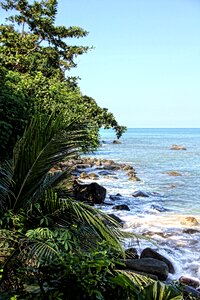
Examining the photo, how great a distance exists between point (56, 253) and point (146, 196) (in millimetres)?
13487

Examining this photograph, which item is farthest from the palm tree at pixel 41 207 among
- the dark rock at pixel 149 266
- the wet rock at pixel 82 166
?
the wet rock at pixel 82 166

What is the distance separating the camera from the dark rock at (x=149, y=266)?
589 centimetres

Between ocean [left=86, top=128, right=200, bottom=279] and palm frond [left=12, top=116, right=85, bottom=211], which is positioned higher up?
palm frond [left=12, top=116, right=85, bottom=211]

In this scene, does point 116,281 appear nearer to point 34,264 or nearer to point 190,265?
point 34,264

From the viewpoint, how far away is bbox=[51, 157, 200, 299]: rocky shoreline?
5.82 metres

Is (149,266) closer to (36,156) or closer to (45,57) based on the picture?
(36,156)

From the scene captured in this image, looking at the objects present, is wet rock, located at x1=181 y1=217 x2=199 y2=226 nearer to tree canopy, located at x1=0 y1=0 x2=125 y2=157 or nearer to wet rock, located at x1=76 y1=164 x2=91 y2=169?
tree canopy, located at x1=0 y1=0 x2=125 y2=157

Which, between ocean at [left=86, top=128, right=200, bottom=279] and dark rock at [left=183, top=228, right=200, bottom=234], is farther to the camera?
dark rock at [left=183, top=228, right=200, bottom=234]

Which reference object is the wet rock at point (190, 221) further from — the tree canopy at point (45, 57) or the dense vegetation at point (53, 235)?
the dense vegetation at point (53, 235)

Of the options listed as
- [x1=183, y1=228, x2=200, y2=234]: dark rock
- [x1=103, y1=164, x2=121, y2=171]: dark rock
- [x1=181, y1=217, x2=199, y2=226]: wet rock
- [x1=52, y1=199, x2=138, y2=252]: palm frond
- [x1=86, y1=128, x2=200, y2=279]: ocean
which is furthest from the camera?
A: [x1=103, y1=164, x2=121, y2=171]: dark rock

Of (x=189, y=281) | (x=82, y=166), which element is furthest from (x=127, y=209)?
(x=82, y=166)

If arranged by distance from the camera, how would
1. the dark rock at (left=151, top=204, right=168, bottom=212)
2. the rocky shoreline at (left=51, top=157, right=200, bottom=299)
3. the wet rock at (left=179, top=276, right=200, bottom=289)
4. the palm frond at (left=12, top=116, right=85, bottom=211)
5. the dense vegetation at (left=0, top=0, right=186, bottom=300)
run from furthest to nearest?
1. the dark rock at (left=151, top=204, right=168, bottom=212)
2. the wet rock at (left=179, top=276, right=200, bottom=289)
3. the rocky shoreline at (left=51, top=157, right=200, bottom=299)
4. the palm frond at (left=12, top=116, right=85, bottom=211)
5. the dense vegetation at (left=0, top=0, right=186, bottom=300)

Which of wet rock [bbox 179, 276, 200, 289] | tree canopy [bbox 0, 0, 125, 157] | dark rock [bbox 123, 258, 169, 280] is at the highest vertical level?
tree canopy [bbox 0, 0, 125, 157]

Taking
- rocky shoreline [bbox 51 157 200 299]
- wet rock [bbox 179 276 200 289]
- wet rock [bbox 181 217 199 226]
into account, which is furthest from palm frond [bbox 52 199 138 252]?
wet rock [bbox 181 217 199 226]
